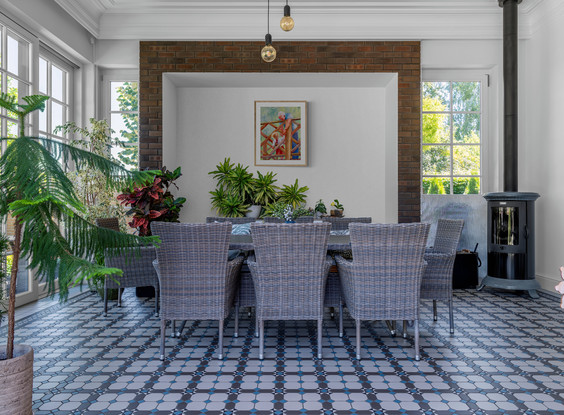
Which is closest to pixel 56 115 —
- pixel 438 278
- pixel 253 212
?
pixel 253 212

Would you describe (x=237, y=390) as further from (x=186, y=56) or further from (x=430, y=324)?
(x=186, y=56)

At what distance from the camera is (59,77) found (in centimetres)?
523

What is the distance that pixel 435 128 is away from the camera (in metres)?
5.95

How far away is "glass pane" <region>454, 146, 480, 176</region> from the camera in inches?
233

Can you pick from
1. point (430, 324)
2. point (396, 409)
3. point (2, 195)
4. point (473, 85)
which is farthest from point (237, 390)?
point (473, 85)

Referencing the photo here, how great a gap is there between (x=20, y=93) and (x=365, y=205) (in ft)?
14.7

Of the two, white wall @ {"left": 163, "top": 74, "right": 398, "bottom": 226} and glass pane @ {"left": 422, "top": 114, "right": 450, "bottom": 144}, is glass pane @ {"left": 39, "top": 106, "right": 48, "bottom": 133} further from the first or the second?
glass pane @ {"left": 422, "top": 114, "right": 450, "bottom": 144}

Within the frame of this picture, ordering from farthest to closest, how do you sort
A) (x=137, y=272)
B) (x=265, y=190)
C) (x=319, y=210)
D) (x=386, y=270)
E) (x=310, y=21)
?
(x=265, y=190), (x=319, y=210), (x=310, y=21), (x=137, y=272), (x=386, y=270)

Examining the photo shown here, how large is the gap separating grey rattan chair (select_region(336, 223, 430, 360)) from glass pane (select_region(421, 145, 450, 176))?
339cm

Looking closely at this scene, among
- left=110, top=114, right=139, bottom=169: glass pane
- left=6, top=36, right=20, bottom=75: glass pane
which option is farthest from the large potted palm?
left=110, top=114, right=139, bottom=169: glass pane

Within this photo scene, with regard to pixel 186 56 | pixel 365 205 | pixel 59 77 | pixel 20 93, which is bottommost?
pixel 365 205

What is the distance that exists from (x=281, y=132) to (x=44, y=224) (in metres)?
4.60

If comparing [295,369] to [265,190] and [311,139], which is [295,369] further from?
[311,139]

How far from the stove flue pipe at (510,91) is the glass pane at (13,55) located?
18.1 feet
